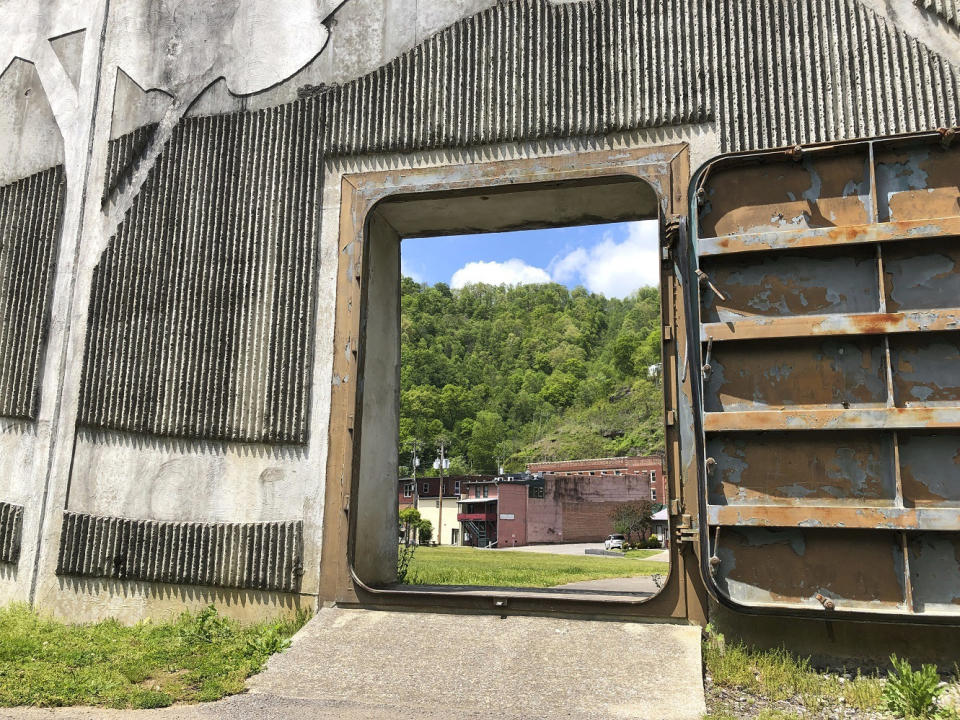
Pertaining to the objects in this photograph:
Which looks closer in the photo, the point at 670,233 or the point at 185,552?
the point at 670,233

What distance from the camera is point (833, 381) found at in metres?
→ 6.55

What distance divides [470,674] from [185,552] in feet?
A: 12.0

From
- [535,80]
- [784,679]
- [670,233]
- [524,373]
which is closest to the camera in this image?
[784,679]

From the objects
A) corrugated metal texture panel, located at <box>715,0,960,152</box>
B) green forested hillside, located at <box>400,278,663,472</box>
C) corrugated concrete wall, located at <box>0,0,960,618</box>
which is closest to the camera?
corrugated metal texture panel, located at <box>715,0,960,152</box>

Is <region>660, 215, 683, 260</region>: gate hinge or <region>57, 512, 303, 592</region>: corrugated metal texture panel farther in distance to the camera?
<region>57, 512, 303, 592</region>: corrugated metal texture panel

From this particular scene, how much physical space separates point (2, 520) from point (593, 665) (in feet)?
22.5

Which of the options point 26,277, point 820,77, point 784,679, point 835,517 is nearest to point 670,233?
point 820,77

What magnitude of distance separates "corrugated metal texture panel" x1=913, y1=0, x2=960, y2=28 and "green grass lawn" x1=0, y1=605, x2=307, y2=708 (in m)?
8.29

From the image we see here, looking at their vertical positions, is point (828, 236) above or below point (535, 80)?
below

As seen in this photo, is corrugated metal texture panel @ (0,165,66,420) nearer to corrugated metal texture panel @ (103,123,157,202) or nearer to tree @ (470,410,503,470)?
corrugated metal texture panel @ (103,123,157,202)

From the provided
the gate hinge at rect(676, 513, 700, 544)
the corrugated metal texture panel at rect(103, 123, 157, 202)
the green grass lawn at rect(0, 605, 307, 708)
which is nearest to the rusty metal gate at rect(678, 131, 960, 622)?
the gate hinge at rect(676, 513, 700, 544)

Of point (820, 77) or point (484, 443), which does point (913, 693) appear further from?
point (484, 443)

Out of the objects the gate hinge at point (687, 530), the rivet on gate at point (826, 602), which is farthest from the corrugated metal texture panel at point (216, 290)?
the rivet on gate at point (826, 602)

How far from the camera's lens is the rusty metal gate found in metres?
6.18
